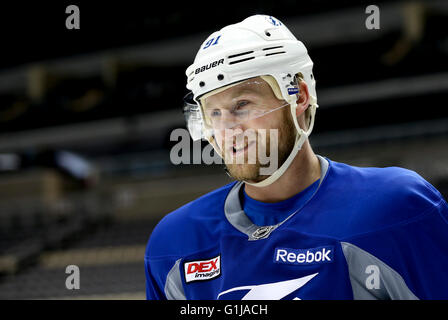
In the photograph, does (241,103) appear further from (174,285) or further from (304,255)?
(174,285)

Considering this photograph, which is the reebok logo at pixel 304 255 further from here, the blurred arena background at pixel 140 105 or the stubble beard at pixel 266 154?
the blurred arena background at pixel 140 105

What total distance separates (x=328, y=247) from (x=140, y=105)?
27.3ft

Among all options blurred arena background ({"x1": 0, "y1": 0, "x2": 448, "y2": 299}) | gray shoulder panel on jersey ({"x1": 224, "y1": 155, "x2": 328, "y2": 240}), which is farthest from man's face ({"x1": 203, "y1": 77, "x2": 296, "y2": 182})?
blurred arena background ({"x1": 0, "y1": 0, "x2": 448, "y2": 299})

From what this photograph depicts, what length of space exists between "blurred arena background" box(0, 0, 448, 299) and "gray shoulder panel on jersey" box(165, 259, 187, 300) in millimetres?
5695

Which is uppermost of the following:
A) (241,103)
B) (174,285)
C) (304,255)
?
(241,103)

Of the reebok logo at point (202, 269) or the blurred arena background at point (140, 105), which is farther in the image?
the blurred arena background at point (140, 105)

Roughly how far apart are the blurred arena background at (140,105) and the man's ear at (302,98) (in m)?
5.87

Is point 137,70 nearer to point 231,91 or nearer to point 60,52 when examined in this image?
point 60,52

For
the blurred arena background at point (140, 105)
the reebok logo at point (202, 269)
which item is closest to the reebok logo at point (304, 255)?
the reebok logo at point (202, 269)

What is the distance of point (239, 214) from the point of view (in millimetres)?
1227

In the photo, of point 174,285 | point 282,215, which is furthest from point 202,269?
point 282,215

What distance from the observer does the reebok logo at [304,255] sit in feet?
3.49

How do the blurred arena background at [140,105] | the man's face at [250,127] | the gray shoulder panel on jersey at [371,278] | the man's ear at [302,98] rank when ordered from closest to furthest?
the gray shoulder panel on jersey at [371,278], the man's face at [250,127], the man's ear at [302,98], the blurred arena background at [140,105]

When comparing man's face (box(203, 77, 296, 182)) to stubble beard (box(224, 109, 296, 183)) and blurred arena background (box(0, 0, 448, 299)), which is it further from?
blurred arena background (box(0, 0, 448, 299))
